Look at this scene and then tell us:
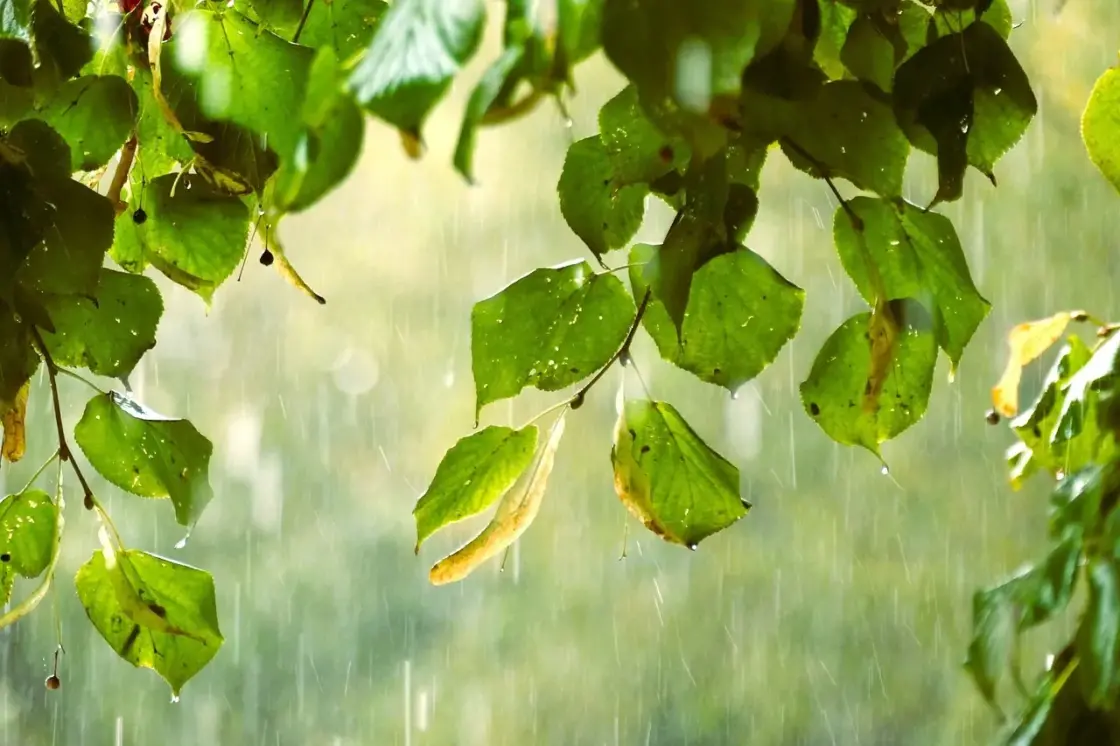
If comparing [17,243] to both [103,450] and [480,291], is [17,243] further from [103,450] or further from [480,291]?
[480,291]

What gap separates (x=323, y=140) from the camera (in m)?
0.17

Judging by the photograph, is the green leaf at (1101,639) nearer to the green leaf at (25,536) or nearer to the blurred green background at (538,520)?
the green leaf at (25,536)

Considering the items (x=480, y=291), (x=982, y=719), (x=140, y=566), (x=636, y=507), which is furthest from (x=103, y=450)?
(x=982, y=719)

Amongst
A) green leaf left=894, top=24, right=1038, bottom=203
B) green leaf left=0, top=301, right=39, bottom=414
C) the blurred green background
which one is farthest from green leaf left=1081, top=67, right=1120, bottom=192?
the blurred green background

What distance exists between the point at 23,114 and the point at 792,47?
256 millimetres

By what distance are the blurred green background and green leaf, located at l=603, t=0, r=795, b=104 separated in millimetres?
853

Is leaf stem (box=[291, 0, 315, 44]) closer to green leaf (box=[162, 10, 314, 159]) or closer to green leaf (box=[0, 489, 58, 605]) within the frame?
green leaf (box=[162, 10, 314, 159])

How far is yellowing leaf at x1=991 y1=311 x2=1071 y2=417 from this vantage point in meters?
0.48

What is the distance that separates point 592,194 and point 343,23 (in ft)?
0.36

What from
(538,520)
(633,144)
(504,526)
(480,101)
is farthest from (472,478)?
→ (538,520)

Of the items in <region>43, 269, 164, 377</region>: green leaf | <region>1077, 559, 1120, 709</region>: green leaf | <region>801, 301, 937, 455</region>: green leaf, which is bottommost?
<region>1077, 559, 1120, 709</region>: green leaf

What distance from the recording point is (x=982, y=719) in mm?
1001

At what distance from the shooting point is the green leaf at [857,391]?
363 millimetres

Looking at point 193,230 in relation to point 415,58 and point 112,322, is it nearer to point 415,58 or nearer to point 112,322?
point 112,322
